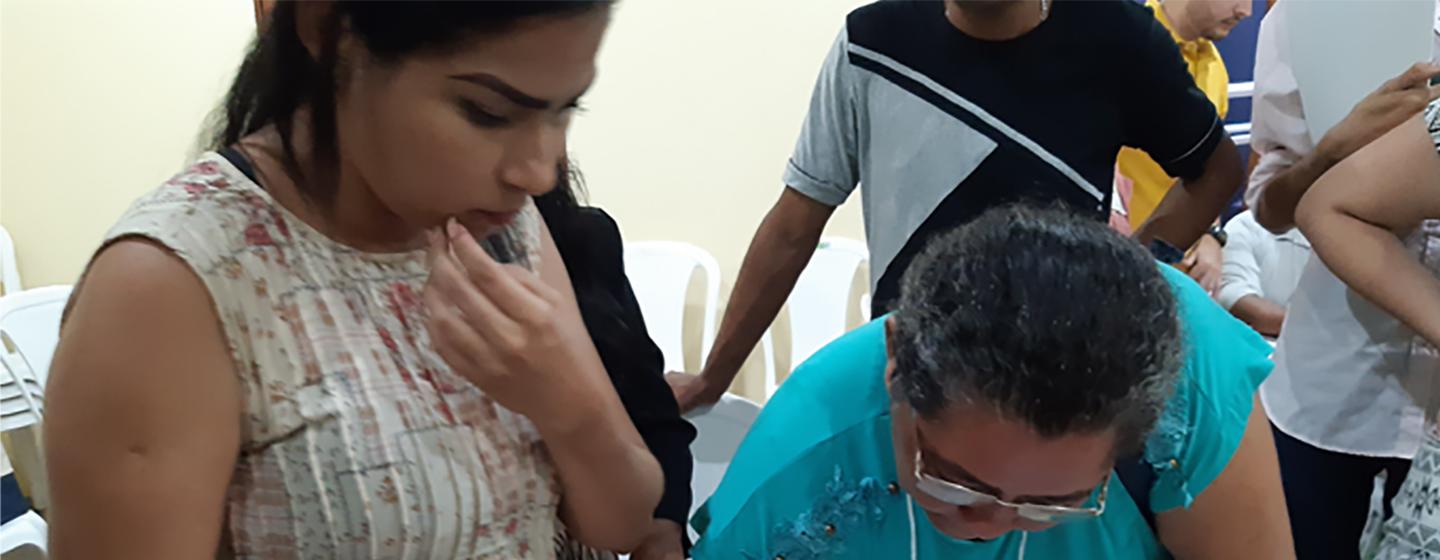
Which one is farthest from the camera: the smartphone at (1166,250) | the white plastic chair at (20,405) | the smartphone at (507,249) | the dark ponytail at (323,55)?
the white plastic chair at (20,405)

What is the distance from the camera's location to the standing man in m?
1.22

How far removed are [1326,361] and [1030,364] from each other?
2.92 feet

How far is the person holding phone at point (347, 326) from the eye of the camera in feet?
1.90

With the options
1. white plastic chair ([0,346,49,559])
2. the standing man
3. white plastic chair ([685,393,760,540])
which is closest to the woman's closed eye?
the standing man

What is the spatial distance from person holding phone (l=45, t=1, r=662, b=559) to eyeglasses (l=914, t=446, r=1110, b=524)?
0.73 ft

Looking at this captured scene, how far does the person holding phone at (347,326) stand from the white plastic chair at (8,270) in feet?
5.79

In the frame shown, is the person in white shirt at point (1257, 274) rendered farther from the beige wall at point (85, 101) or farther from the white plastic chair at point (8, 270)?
the white plastic chair at point (8, 270)

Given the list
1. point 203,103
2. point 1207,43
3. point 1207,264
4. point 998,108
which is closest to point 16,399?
point 203,103

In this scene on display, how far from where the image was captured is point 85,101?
7.15ft

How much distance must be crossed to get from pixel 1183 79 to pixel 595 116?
111cm

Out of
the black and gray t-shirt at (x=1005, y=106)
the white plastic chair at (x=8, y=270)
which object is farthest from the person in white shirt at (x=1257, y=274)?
the white plastic chair at (x=8, y=270)

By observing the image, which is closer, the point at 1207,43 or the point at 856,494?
the point at 856,494

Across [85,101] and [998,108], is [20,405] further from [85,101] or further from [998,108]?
[998,108]

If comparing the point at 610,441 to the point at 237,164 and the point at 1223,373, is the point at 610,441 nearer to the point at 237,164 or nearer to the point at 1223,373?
the point at 237,164
